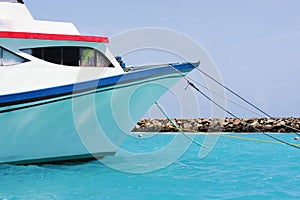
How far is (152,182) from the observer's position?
721 cm

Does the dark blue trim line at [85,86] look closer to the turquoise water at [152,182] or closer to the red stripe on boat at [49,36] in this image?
the red stripe on boat at [49,36]

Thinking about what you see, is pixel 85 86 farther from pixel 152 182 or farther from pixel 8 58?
pixel 152 182

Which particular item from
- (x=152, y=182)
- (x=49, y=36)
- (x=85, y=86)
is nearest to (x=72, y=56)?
(x=49, y=36)

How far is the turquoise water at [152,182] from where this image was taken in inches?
247

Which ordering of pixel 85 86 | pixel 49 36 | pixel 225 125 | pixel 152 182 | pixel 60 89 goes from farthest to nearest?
pixel 225 125
pixel 49 36
pixel 85 86
pixel 60 89
pixel 152 182

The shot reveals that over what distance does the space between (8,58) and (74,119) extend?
1766 mm

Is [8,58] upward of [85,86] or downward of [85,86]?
upward

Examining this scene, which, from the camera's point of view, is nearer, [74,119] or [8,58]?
[8,58]

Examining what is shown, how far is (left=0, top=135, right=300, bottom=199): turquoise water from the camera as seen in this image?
6270 mm

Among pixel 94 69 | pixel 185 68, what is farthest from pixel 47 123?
pixel 185 68

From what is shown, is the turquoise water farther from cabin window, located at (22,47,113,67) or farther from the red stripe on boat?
the red stripe on boat

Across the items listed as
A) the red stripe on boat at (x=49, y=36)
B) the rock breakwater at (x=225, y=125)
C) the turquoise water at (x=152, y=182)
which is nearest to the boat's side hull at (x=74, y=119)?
the turquoise water at (x=152, y=182)

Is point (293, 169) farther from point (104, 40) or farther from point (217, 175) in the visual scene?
Answer: point (104, 40)

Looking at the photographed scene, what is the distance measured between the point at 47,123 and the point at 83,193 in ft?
6.68
